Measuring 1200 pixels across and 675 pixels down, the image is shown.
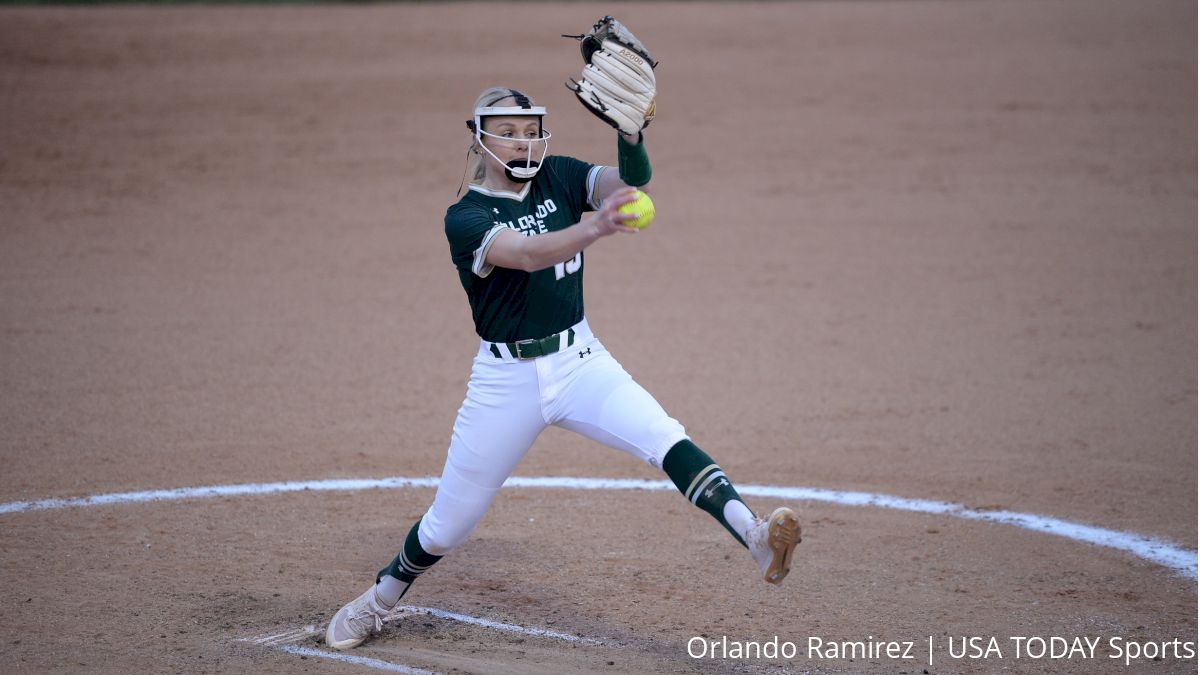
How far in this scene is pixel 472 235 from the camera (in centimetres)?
421

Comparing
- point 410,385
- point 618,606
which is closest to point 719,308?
point 410,385

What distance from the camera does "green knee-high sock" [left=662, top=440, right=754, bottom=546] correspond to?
409 centimetres

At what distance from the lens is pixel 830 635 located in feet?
15.9

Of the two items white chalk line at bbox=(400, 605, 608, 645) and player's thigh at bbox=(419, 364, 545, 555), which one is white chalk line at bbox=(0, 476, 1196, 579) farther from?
player's thigh at bbox=(419, 364, 545, 555)

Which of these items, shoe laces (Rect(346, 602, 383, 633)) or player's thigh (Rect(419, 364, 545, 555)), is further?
shoe laces (Rect(346, 602, 383, 633))

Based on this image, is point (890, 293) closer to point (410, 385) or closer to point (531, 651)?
point (410, 385)

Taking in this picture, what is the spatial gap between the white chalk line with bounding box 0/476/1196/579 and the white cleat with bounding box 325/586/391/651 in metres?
1.92

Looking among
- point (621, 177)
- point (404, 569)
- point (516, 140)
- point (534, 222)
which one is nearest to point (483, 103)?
point (516, 140)

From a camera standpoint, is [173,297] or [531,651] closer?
[531,651]

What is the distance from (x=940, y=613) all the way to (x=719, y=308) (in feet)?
17.2

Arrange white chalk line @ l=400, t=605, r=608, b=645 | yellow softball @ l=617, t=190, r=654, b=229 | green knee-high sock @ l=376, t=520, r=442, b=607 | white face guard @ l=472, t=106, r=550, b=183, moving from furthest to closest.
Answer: white chalk line @ l=400, t=605, r=608, b=645, green knee-high sock @ l=376, t=520, r=442, b=607, white face guard @ l=472, t=106, r=550, b=183, yellow softball @ l=617, t=190, r=654, b=229

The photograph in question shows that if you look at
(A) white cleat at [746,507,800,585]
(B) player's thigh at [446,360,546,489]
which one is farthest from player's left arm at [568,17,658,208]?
(A) white cleat at [746,507,800,585]

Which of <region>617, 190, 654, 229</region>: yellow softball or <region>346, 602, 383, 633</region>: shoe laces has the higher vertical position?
<region>617, 190, 654, 229</region>: yellow softball

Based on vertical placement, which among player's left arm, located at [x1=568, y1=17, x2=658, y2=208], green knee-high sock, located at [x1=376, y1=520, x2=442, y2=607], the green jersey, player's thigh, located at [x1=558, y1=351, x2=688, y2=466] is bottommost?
green knee-high sock, located at [x1=376, y1=520, x2=442, y2=607]
